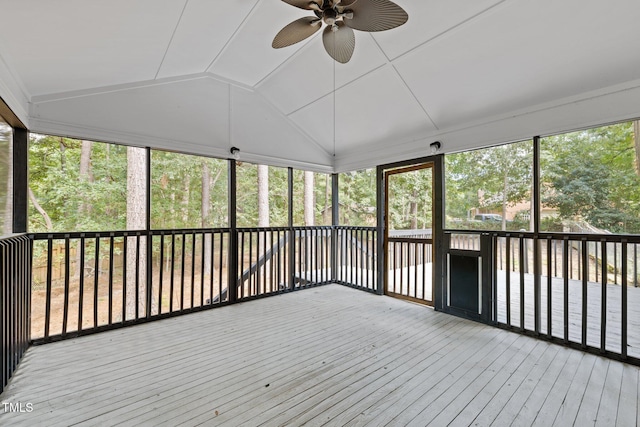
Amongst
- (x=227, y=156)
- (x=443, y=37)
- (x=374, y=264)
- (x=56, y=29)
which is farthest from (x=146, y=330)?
(x=443, y=37)

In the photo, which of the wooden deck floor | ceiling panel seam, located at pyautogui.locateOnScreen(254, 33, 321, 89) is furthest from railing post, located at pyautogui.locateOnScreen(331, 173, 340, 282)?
the wooden deck floor

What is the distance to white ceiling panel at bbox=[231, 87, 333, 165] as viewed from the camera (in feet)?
15.1

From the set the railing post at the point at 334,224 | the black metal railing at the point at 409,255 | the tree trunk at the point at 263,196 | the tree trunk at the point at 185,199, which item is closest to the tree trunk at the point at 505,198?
the black metal railing at the point at 409,255

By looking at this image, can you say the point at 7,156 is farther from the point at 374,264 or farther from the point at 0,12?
the point at 374,264

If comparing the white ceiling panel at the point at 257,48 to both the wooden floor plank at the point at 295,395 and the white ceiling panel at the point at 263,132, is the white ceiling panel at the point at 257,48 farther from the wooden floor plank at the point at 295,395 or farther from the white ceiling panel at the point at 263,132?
the wooden floor plank at the point at 295,395

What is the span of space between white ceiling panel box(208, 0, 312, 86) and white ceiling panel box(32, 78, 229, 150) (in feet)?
1.34

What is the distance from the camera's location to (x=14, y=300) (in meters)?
2.49

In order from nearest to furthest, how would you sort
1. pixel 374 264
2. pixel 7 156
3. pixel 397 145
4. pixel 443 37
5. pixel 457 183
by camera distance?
1. pixel 7 156
2. pixel 443 37
3. pixel 457 183
4. pixel 397 145
5. pixel 374 264

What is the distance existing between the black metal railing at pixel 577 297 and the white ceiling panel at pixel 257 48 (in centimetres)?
341

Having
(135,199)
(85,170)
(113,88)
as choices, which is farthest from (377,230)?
(85,170)

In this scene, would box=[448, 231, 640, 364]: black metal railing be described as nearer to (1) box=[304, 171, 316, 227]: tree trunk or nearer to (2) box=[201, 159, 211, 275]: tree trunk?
(1) box=[304, 171, 316, 227]: tree trunk

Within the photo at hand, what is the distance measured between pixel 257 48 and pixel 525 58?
9.81ft

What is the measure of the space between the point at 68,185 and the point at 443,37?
694 centimetres

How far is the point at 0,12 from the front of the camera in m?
1.85
